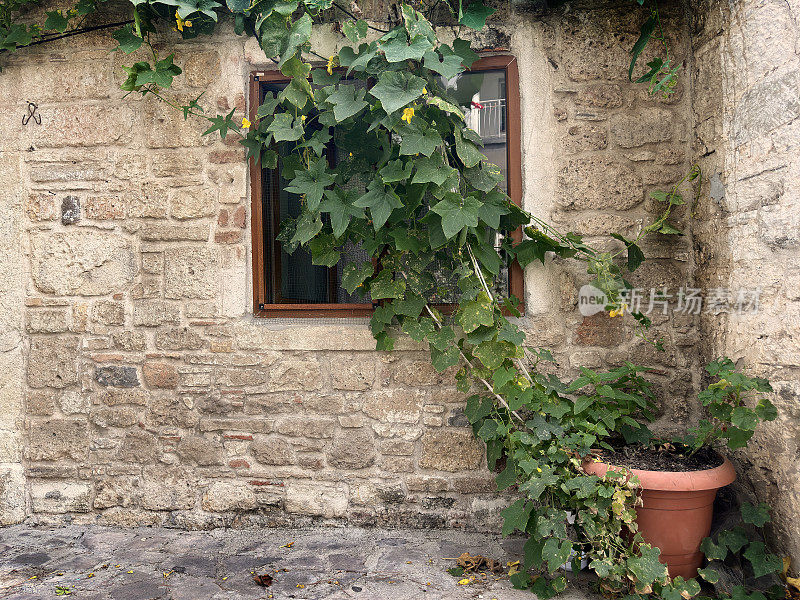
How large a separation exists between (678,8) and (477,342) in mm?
1863

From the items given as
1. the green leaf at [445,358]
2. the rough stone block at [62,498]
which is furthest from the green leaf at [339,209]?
the rough stone block at [62,498]

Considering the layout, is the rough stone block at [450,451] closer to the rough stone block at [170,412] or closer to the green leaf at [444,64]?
the rough stone block at [170,412]

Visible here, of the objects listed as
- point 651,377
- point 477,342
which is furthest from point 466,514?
point 651,377

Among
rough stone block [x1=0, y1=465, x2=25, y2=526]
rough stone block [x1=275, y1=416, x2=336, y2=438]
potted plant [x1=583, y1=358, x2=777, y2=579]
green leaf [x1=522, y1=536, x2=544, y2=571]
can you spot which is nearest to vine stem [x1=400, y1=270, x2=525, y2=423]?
potted plant [x1=583, y1=358, x2=777, y2=579]

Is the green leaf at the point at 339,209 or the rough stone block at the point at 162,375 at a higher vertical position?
the green leaf at the point at 339,209

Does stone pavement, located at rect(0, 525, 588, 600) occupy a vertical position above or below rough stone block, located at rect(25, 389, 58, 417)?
below

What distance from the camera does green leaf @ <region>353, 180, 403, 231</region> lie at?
99.2 inches

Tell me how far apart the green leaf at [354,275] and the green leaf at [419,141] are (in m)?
0.63

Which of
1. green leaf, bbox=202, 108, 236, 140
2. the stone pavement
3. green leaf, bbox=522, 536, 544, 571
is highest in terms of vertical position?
green leaf, bbox=202, 108, 236, 140

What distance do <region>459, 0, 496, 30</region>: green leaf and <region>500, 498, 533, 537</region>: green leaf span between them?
2.11 metres

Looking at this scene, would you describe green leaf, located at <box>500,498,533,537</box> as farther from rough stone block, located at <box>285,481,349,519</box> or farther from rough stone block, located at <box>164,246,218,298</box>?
rough stone block, located at <box>164,246,218,298</box>

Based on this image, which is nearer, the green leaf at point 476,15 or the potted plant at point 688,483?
the potted plant at point 688,483

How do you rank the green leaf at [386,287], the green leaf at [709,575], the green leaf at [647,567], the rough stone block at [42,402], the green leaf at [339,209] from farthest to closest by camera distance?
the rough stone block at [42,402] → the green leaf at [386,287] → the green leaf at [339,209] → the green leaf at [709,575] → the green leaf at [647,567]

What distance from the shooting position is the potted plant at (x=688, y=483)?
2.22 meters
